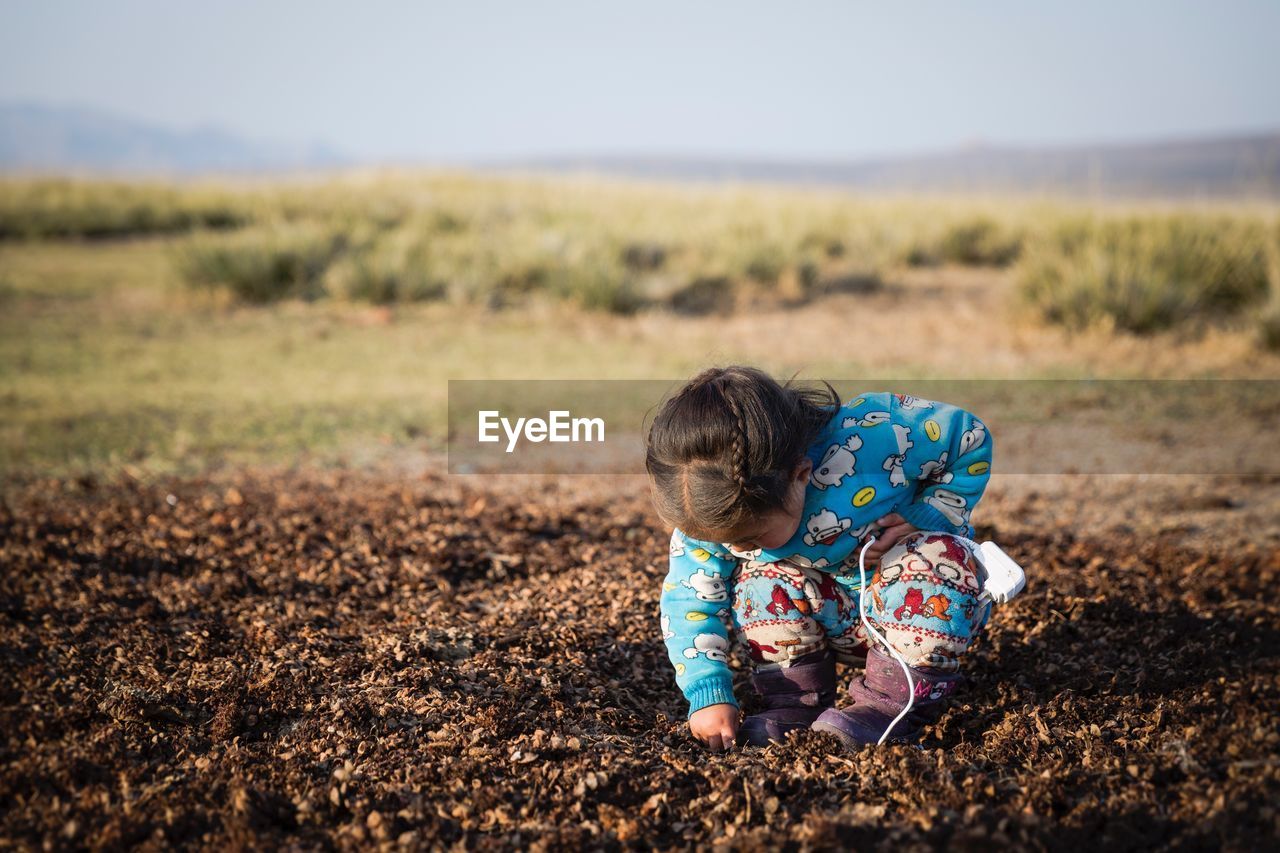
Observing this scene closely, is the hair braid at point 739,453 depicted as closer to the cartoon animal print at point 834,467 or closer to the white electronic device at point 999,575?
the cartoon animal print at point 834,467

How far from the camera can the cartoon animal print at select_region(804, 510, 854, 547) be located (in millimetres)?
2186

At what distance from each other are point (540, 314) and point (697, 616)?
26.1ft

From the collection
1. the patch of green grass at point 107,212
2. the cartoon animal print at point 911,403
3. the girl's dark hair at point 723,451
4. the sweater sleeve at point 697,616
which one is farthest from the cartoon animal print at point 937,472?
the patch of green grass at point 107,212

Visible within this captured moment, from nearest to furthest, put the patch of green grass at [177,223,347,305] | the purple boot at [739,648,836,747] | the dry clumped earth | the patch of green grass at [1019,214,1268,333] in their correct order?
the dry clumped earth < the purple boot at [739,648,836,747] < the patch of green grass at [1019,214,1268,333] < the patch of green grass at [177,223,347,305]

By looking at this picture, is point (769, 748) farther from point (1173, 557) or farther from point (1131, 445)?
point (1131, 445)

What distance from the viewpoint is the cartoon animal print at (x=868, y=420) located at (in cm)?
224

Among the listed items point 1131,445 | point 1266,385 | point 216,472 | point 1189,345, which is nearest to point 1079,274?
point 1189,345

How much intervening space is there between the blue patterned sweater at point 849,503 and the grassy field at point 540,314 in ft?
1.32

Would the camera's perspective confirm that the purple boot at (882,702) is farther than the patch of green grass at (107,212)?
No

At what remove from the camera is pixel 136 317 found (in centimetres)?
961

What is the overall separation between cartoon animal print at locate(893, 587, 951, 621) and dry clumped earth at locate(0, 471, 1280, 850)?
0.92 ft

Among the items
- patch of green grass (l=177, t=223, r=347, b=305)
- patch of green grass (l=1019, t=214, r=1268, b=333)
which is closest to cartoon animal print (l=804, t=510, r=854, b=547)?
patch of green grass (l=1019, t=214, r=1268, b=333)

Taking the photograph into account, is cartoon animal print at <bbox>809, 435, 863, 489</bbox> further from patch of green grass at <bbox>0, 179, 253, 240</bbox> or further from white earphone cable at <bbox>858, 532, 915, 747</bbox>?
patch of green grass at <bbox>0, 179, 253, 240</bbox>

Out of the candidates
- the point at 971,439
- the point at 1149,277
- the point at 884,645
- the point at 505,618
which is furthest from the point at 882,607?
the point at 1149,277
